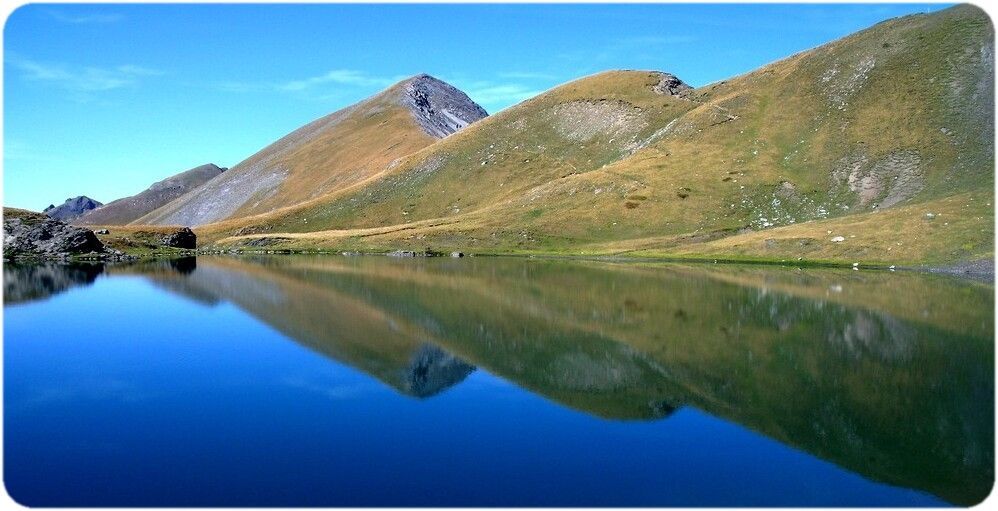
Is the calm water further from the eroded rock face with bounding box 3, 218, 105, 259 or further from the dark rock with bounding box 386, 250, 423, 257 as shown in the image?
the dark rock with bounding box 386, 250, 423, 257

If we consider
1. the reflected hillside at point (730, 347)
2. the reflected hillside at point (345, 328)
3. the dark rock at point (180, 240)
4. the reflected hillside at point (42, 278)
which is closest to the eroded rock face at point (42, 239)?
the reflected hillside at point (42, 278)

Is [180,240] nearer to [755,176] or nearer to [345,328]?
[755,176]

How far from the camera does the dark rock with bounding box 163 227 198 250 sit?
15238cm

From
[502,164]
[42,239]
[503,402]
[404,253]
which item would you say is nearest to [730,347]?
[503,402]

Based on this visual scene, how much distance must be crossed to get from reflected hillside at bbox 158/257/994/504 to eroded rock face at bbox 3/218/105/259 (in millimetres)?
54027

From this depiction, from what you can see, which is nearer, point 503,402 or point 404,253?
point 503,402

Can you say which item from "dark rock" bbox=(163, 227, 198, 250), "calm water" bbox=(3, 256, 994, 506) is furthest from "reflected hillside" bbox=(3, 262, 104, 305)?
"dark rock" bbox=(163, 227, 198, 250)

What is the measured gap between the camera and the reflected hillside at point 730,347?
75.2 ft

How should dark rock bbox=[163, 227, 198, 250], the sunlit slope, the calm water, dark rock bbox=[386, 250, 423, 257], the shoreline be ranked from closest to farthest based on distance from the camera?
1. the calm water
2. the shoreline
3. dark rock bbox=[386, 250, 423, 257]
4. dark rock bbox=[163, 227, 198, 250]
5. the sunlit slope

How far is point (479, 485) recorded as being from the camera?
17844mm

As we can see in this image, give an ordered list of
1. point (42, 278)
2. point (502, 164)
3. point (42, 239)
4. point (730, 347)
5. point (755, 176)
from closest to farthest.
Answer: point (730, 347) < point (42, 278) < point (42, 239) < point (755, 176) < point (502, 164)

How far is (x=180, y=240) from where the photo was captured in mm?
156625

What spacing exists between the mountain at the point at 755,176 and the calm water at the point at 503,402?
53.5 metres

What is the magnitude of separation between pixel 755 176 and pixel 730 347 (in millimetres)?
106500
